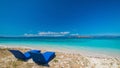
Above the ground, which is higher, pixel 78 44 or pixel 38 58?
pixel 78 44

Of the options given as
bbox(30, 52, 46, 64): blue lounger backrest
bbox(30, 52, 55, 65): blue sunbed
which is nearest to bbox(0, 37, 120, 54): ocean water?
bbox(30, 52, 55, 65): blue sunbed

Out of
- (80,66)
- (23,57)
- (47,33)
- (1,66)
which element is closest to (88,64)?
(80,66)

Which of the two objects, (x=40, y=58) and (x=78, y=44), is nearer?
(x=40, y=58)

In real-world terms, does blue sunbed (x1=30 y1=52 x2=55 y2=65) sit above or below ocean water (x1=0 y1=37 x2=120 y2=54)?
below

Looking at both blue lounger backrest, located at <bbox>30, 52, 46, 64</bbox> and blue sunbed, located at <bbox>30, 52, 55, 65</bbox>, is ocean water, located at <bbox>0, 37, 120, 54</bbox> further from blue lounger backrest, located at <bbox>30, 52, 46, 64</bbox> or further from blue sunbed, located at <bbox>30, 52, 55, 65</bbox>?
blue lounger backrest, located at <bbox>30, 52, 46, 64</bbox>

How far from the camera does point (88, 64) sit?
10688 millimetres

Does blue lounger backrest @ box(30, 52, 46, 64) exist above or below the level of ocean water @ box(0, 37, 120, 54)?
below

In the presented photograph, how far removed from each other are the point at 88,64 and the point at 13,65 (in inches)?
159

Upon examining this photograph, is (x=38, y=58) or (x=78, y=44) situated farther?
(x=78, y=44)

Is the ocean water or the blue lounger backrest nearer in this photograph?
the blue lounger backrest

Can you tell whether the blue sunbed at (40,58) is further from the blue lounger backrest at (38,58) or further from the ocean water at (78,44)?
the ocean water at (78,44)

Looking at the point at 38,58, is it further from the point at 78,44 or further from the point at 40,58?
the point at 78,44

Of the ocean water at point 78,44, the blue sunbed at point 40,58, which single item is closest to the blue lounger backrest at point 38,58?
the blue sunbed at point 40,58

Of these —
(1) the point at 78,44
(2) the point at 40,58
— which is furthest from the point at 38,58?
(1) the point at 78,44
